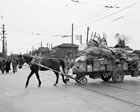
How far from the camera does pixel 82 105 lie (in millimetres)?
7457

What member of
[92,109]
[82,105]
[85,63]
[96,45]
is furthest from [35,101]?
[96,45]

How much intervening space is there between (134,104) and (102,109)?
52.9 inches

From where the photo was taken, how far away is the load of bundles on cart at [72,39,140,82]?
41.8 ft

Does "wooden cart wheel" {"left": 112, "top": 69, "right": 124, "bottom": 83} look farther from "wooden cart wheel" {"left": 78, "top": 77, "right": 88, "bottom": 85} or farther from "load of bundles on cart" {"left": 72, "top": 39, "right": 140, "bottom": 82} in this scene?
"wooden cart wheel" {"left": 78, "top": 77, "right": 88, "bottom": 85}

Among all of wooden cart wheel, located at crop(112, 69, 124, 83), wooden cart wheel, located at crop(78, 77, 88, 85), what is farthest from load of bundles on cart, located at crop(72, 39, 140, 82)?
wooden cart wheel, located at crop(78, 77, 88, 85)

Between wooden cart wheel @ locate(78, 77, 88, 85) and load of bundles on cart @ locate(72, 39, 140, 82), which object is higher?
load of bundles on cart @ locate(72, 39, 140, 82)

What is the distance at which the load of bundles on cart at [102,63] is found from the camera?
12.8m

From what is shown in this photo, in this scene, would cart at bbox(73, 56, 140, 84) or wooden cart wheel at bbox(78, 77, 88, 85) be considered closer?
cart at bbox(73, 56, 140, 84)

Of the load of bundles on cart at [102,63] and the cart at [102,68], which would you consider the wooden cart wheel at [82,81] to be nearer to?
the cart at [102,68]

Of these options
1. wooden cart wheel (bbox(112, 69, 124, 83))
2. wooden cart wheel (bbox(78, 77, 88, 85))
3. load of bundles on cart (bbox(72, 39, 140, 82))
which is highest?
load of bundles on cart (bbox(72, 39, 140, 82))

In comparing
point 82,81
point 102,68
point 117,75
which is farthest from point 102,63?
point 82,81

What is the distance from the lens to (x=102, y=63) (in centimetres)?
1297

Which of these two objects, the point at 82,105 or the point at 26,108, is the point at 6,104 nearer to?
the point at 26,108

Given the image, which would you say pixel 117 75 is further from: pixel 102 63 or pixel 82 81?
pixel 82 81
